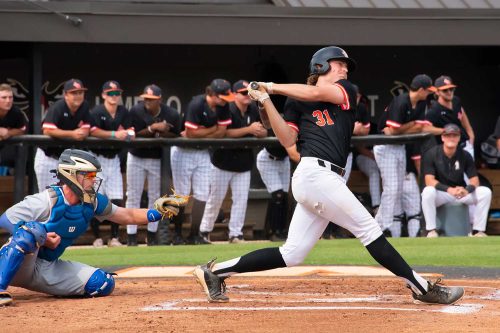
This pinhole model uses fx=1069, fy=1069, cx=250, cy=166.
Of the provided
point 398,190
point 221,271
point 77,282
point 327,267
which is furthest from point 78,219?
point 398,190

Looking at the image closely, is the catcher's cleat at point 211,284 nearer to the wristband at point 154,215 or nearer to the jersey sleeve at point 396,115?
the wristband at point 154,215

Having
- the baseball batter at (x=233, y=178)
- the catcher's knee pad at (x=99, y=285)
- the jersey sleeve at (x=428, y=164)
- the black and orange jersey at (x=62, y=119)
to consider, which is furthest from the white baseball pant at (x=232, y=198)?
the catcher's knee pad at (x=99, y=285)

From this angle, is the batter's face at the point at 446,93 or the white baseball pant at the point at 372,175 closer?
the white baseball pant at the point at 372,175

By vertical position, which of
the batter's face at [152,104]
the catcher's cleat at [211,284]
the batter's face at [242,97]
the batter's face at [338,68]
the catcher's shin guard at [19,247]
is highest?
the batter's face at [242,97]

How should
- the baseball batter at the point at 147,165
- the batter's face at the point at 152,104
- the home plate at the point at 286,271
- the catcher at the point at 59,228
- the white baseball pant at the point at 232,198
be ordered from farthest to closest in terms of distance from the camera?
1. the batter's face at the point at 152,104
2. the white baseball pant at the point at 232,198
3. the baseball batter at the point at 147,165
4. the home plate at the point at 286,271
5. the catcher at the point at 59,228

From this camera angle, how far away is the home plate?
909cm

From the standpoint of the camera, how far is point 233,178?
40.8 ft

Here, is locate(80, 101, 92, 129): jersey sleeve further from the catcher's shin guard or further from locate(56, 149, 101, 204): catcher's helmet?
the catcher's shin guard

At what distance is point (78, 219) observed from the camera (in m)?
7.40

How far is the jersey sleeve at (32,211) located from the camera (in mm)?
7332

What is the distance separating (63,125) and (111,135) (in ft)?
1.79

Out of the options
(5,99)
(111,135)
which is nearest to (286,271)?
(111,135)

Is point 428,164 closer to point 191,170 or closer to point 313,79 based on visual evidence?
point 191,170

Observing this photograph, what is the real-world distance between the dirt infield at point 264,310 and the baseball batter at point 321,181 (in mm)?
217
